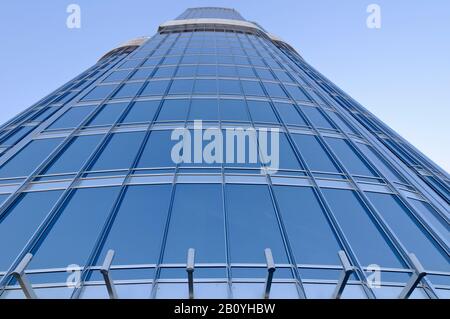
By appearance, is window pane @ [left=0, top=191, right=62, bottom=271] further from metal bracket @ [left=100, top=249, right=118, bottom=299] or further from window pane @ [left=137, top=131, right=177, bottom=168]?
metal bracket @ [left=100, top=249, right=118, bottom=299]

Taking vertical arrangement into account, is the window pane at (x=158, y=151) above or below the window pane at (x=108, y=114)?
below

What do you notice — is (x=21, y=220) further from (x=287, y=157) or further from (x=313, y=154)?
(x=313, y=154)

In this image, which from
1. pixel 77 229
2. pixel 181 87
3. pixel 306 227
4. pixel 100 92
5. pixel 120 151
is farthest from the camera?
pixel 100 92

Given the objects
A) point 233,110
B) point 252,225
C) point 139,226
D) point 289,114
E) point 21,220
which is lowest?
point 252,225

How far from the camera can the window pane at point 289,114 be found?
50.0 ft

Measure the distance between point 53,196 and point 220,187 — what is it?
4.56m

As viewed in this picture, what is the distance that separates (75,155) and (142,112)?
3.42 metres

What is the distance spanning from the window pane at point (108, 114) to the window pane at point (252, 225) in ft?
20.3

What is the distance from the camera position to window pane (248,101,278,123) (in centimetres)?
1505

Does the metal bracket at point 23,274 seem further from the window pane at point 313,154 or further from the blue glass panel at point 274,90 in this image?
the blue glass panel at point 274,90

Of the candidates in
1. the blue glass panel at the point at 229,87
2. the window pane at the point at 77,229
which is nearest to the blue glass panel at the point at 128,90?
the blue glass panel at the point at 229,87

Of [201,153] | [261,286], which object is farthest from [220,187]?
[261,286]

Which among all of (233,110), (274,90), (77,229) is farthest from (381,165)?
(77,229)

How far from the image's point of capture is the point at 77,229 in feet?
32.3
